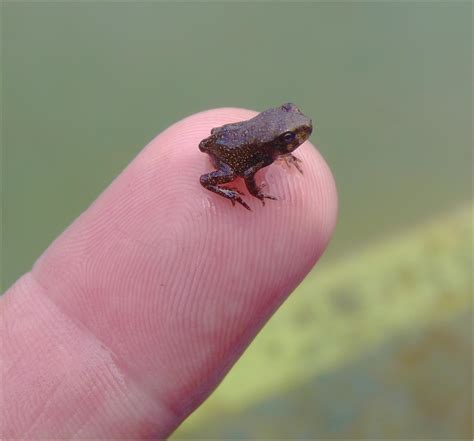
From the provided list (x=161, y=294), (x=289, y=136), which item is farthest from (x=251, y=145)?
(x=161, y=294)

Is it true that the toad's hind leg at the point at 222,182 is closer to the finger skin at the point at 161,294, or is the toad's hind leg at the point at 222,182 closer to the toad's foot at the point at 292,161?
the finger skin at the point at 161,294

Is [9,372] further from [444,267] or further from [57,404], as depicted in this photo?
[444,267]

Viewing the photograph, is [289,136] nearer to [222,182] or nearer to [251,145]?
[251,145]

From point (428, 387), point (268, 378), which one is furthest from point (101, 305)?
point (428, 387)

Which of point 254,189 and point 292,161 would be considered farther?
point 292,161

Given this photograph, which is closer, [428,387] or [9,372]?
[9,372]

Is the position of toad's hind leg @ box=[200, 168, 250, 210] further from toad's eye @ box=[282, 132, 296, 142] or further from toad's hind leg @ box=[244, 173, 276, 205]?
toad's eye @ box=[282, 132, 296, 142]

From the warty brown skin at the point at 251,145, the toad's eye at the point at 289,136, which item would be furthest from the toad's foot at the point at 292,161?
the toad's eye at the point at 289,136
